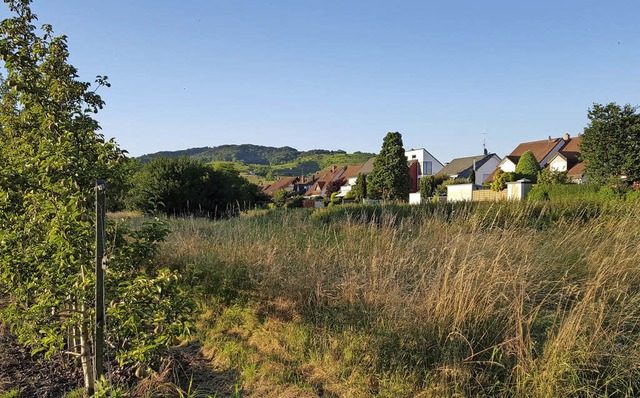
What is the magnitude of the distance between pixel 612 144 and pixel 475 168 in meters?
33.4

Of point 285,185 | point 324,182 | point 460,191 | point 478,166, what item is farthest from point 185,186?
point 285,185

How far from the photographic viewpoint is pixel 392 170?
117 feet

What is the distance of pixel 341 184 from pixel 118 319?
66.8 meters

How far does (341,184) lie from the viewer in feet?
227

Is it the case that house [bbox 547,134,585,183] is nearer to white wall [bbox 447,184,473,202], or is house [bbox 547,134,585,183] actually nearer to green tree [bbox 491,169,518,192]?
green tree [bbox 491,169,518,192]

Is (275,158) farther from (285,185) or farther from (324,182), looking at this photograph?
(324,182)

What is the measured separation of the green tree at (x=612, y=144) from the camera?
20.6 meters

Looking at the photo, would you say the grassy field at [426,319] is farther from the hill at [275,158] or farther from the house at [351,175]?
the hill at [275,158]

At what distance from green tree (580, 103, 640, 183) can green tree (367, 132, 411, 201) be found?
15.1 metres

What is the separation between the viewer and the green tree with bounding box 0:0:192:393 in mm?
2451

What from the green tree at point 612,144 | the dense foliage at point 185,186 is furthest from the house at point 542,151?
the dense foliage at point 185,186

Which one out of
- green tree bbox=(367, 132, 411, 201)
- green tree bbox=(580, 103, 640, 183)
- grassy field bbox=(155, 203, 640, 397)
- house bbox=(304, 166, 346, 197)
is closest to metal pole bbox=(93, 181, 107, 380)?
grassy field bbox=(155, 203, 640, 397)

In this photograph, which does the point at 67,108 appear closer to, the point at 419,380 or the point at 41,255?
the point at 41,255

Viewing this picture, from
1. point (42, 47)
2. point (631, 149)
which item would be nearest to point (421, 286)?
point (42, 47)
